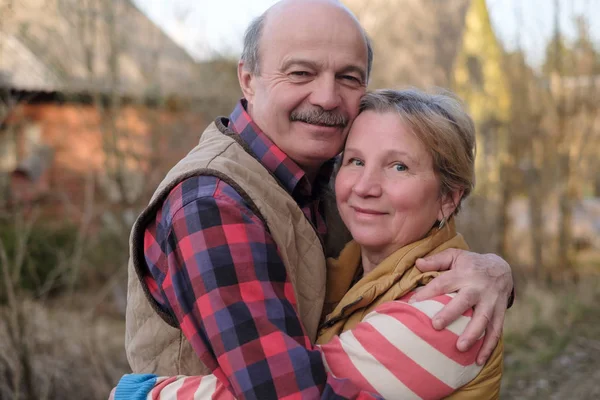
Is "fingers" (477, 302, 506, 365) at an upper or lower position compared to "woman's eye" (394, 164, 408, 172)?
lower

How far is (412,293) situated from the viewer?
206cm

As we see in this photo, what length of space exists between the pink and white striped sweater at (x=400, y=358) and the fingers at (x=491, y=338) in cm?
2

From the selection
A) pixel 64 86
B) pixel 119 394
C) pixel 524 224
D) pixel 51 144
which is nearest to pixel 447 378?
pixel 119 394

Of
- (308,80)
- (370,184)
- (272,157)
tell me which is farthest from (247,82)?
(370,184)

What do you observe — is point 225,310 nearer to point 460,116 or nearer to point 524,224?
point 460,116

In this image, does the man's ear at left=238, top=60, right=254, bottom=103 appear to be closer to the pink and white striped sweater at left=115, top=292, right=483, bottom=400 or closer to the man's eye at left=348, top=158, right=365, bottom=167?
the man's eye at left=348, top=158, right=365, bottom=167

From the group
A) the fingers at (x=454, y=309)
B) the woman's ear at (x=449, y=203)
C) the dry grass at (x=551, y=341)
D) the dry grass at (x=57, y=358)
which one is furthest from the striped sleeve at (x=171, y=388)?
→ the dry grass at (x=551, y=341)

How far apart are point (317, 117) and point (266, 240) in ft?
2.22

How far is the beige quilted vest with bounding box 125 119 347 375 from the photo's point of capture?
77.5 inches

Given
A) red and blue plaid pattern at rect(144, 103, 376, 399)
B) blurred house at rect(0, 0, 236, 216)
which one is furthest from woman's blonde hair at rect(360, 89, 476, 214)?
blurred house at rect(0, 0, 236, 216)

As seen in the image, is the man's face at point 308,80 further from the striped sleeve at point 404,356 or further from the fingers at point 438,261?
the striped sleeve at point 404,356

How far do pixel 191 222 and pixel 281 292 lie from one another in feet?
1.05

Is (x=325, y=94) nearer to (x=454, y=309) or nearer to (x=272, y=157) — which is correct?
(x=272, y=157)

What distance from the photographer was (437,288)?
2006 mm
